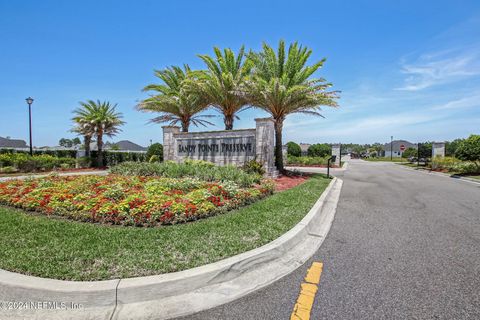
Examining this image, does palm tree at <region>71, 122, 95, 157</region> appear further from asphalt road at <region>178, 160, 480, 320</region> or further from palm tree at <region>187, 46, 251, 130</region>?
asphalt road at <region>178, 160, 480, 320</region>

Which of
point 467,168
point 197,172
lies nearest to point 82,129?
point 197,172

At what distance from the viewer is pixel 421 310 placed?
245cm

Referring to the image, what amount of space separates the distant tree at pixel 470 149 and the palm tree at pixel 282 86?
33.8ft

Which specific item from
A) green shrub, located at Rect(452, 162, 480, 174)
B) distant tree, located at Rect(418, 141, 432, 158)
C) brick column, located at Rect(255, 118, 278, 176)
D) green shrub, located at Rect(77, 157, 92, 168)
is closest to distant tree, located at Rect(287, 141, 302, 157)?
distant tree, located at Rect(418, 141, 432, 158)

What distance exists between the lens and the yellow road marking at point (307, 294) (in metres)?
2.42

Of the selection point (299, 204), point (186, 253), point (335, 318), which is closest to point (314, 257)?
point (335, 318)

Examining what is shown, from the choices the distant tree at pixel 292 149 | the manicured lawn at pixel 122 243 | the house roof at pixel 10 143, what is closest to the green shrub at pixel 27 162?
the manicured lawn at pixel 122 243

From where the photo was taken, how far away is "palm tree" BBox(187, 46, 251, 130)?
1532 centimetres

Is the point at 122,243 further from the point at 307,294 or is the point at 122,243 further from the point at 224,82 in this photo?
the point at 224,82

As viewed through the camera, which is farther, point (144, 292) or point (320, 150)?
point (320, 150)

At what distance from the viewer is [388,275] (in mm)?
3123

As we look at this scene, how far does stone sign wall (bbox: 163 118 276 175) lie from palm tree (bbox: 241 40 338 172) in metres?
1.65

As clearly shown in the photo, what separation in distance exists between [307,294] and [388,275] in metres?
1.23

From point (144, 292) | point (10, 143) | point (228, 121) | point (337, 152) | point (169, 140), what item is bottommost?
point (144, 292)
